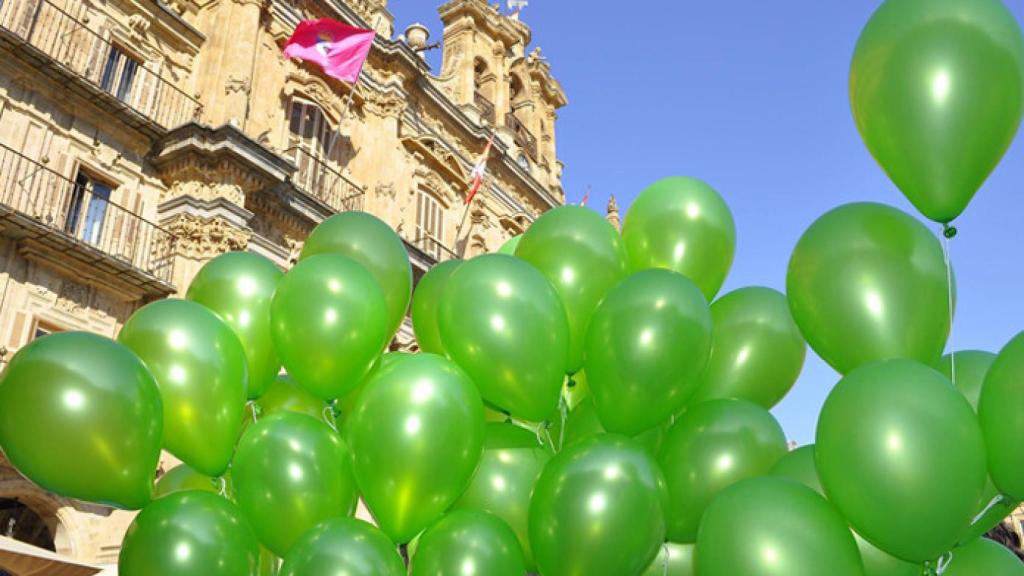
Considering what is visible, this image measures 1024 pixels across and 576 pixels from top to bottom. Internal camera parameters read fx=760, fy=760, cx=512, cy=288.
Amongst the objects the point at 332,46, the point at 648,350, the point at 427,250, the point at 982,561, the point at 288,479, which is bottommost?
the point at 982,561

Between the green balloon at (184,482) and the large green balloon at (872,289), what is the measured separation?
3.01 meters

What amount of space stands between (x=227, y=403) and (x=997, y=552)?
3.38m

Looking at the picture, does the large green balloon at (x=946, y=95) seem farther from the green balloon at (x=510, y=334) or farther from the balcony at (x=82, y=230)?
the balcony at (x=82, y=230)

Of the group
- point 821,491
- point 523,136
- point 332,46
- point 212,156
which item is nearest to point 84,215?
point 212,156

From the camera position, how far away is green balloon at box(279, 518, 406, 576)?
2918mm

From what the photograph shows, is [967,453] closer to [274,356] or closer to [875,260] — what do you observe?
[875,260]

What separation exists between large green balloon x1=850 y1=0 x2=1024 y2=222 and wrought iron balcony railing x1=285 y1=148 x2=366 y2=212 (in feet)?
37.4

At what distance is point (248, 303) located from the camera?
4094mm

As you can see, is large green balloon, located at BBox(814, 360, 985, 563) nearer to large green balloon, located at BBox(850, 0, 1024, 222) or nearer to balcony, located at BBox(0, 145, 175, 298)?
large green balloon, located at BBox(850, 0, 1024, 222)

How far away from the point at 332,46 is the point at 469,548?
1204cm

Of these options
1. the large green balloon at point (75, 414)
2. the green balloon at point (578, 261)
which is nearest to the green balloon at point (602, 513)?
the green balloon at point (578, 261)

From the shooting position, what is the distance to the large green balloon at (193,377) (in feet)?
11.4

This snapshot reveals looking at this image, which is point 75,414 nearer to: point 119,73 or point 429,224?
point 119,73

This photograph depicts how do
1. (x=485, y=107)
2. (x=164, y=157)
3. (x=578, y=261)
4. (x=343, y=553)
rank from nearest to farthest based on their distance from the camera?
(x=343, y=553) < (x=578, y=261) < (x=164, y=157) < (x=485, y=107)
